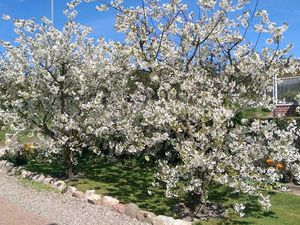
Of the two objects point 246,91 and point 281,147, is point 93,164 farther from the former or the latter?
point 281,147

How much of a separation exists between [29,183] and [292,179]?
700 cm

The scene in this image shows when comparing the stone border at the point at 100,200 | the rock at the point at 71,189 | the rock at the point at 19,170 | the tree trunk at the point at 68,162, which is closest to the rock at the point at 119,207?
the stone border at the point at 100,200

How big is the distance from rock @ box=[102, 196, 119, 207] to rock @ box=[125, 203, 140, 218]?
546 millimetres

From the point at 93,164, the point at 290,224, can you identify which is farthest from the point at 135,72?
the point at 290,224

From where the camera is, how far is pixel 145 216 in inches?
332

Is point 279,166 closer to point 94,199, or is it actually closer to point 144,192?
point 144,192

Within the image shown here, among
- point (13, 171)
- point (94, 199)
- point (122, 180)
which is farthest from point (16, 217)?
point (13, 171)

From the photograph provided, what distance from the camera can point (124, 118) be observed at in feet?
36.6

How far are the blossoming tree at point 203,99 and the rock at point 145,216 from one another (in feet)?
1.85

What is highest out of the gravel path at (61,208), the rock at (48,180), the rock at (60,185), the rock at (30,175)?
the rock at (30,175)

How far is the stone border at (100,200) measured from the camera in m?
8.15

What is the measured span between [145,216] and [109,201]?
1.32 meters

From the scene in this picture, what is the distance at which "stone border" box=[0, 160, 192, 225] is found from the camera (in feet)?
26.7

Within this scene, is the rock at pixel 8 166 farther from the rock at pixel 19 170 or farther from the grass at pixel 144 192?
the grass at pixel 144 192
